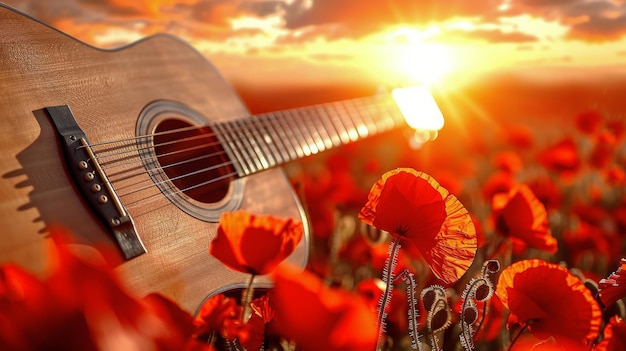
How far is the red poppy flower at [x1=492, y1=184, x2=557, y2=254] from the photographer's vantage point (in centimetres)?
65

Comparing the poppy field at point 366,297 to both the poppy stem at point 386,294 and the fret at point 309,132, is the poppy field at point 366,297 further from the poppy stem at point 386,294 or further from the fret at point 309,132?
the fret at point 309,132

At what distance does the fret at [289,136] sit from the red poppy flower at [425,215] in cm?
61

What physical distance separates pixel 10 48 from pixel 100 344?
2.02 feet

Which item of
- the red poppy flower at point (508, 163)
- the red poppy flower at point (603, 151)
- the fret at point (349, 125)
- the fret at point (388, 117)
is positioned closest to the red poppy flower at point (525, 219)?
the fret at point (349, 125)

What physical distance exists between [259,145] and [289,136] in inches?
3.3

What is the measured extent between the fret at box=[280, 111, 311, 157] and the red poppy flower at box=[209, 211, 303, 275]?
611mm

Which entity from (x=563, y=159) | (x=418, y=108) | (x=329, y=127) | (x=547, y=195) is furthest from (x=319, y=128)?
(x=563, y=159)

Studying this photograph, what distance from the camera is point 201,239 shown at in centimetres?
74

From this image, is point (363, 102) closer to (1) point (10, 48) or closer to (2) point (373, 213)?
(1) point (10, 48)

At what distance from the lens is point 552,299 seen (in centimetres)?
44

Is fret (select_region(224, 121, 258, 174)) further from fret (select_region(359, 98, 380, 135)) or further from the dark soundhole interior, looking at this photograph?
fret (select_region(359, 98, 380, 135))

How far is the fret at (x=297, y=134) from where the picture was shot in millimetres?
1060

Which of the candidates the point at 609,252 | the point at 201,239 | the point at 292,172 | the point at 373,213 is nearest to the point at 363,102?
the point at 292,172

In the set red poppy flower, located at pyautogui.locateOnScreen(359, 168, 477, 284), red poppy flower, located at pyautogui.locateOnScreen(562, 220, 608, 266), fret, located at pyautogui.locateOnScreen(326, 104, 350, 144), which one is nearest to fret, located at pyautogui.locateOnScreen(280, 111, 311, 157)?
fret, located at pyautogui.locateOnScreen(326, 104, 350, 144)
